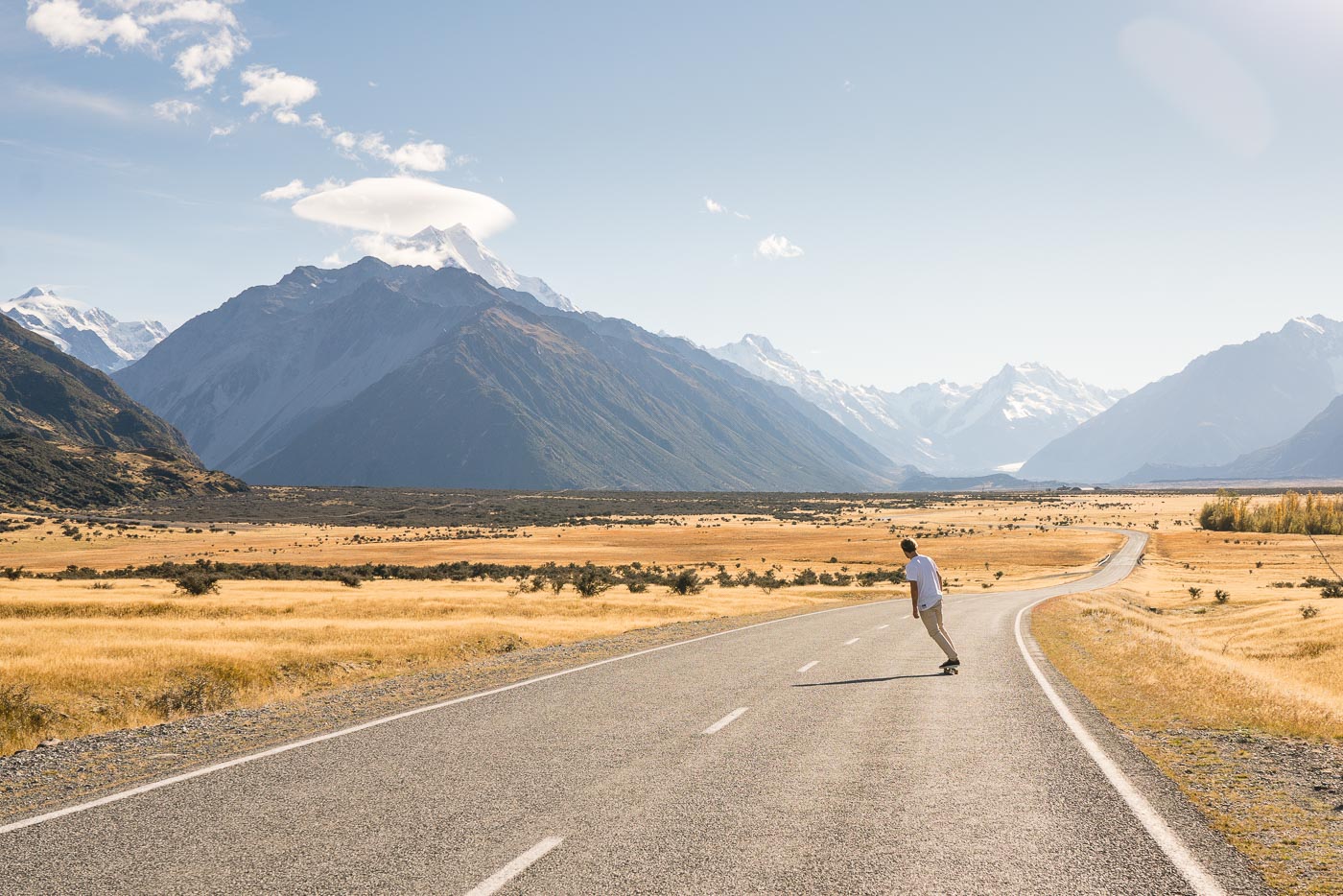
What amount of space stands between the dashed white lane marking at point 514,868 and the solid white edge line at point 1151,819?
183 inches

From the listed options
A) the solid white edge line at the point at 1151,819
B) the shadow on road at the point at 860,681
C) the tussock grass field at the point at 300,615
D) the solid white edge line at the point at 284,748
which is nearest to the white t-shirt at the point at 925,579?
the shadow on road at the point at 860,681

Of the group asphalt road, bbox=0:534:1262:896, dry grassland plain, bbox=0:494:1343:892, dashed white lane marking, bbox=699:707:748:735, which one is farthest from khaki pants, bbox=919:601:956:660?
dashed white lane marking, bbox=699:707:748:735

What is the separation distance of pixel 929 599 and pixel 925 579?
39cm

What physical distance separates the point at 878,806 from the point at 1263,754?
222 inches

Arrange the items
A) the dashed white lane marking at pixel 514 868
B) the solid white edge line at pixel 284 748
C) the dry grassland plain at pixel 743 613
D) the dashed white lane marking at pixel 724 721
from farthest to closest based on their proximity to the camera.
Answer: the dashed white lane marking at pixel 724 721
the dry grassland plain at pixel 743 613
the solid white edge line at pixel 284 748
the dashed white lane marking at pixel 514 868

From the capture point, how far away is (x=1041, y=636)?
82.7 ft

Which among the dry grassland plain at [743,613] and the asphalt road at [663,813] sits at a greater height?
the asphalt road at [663,813]

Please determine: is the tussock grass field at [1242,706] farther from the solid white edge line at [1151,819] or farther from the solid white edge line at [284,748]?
the solid white edge line at [284,748]

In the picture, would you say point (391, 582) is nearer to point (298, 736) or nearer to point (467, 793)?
point (298, 736)

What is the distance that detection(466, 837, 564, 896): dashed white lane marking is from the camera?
6.30 meters

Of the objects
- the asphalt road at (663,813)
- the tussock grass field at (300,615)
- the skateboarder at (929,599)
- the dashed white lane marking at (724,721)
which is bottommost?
the tussock grass field at (300,615)

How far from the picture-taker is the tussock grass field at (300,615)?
663 inches

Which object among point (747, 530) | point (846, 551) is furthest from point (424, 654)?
point (747, 530)

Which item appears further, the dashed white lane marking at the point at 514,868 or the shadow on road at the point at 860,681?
the shadow on road at the point at 860,681
